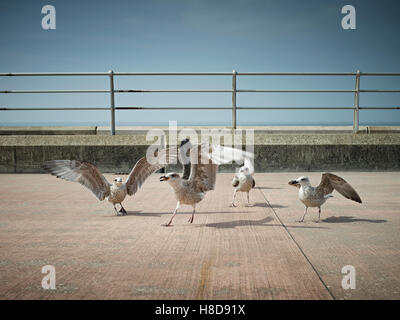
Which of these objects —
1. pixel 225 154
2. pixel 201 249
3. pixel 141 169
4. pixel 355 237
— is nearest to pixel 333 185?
pixel 355 237

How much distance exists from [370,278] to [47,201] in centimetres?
440

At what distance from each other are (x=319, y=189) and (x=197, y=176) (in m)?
1.36

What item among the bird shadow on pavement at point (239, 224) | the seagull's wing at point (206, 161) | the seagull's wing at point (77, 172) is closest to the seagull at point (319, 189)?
the bird shadow on pavement at point (239, 224)

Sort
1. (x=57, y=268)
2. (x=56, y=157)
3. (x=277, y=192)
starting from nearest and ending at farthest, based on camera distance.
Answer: (x=57, y=268) → (x=277, y=192) → (x=56, y=157)

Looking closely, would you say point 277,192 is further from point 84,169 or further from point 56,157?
point 56,157

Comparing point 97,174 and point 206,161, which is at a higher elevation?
point 206,161

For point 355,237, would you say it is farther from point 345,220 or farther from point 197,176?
point 197,176

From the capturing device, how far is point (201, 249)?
11.0ft

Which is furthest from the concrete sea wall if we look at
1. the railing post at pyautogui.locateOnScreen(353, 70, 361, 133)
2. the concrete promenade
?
the concrete promenade

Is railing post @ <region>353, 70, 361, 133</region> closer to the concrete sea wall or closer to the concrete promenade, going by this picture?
the concrete sea wall

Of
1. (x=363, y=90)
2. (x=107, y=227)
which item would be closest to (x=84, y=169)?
(x=107, y=227)

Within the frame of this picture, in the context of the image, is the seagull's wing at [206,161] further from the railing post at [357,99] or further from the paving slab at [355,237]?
the railing post at [357,99]

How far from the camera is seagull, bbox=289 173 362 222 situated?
14.1ft
